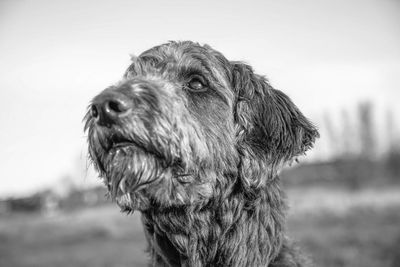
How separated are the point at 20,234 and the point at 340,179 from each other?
39397 millimetres

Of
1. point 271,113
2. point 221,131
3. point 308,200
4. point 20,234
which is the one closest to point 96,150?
point 221,131

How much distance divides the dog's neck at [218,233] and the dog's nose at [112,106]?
1.00 meters

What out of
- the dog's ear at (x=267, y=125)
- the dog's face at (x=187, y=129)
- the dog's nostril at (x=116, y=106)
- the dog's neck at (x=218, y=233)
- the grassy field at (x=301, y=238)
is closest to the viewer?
the dog's nostril at (x=116, y=106)

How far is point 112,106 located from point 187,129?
29.2 inches

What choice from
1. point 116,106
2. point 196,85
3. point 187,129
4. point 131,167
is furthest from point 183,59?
point 131,167

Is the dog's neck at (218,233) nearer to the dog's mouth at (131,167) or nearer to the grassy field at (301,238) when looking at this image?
the dog's mouth at (131,167)

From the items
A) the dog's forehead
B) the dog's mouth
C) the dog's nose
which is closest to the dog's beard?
the dog's mouth

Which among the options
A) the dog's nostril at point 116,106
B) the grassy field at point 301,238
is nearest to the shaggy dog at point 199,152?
the dog's nostril at point 116,106

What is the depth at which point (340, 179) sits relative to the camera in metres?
50.4

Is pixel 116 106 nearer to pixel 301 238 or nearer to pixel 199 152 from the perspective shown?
pixel 199 152

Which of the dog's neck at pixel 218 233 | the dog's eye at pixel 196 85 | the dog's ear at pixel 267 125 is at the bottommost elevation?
the dog's neck at pixel 218 233

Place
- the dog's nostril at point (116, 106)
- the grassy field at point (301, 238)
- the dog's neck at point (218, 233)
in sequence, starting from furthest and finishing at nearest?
the grassy field at point (301, 238), the dog's neck at point (218, 233), the dog's nostril at point (116, 106)

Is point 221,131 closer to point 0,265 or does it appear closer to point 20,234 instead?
point 0,265

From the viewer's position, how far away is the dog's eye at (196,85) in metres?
3.90
